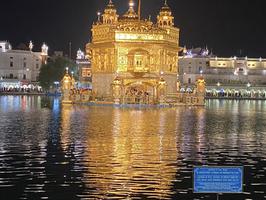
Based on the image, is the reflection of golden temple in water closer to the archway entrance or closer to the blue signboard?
the blue signboard

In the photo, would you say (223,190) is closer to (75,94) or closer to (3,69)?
(75,94)

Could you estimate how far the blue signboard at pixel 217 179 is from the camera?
1069 cm

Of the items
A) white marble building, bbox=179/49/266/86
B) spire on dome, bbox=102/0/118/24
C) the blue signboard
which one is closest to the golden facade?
spire on dome, bbox=102/0/118/24

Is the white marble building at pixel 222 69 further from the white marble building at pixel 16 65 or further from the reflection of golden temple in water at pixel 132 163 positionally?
the reflection of golden temple in water at pixel 132 163

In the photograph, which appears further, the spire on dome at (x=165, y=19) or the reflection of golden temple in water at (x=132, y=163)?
the spire on dome at (x=165, y=19)

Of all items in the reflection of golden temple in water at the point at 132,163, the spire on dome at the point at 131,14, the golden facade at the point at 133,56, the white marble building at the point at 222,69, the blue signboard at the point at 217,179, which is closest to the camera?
the blue signboard at the point at 217,179

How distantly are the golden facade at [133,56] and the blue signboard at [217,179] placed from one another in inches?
→ 2006

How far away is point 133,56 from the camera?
6328 cm

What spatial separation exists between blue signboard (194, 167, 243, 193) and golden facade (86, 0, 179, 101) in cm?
5096

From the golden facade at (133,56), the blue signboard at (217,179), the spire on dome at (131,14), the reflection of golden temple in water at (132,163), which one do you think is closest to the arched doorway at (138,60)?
the golden facade at (133,56)

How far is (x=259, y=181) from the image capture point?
676 inches

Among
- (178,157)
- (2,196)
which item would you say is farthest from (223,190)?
(178,157)

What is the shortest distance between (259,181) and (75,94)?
48.5 m

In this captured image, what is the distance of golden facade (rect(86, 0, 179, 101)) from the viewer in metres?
62.9
